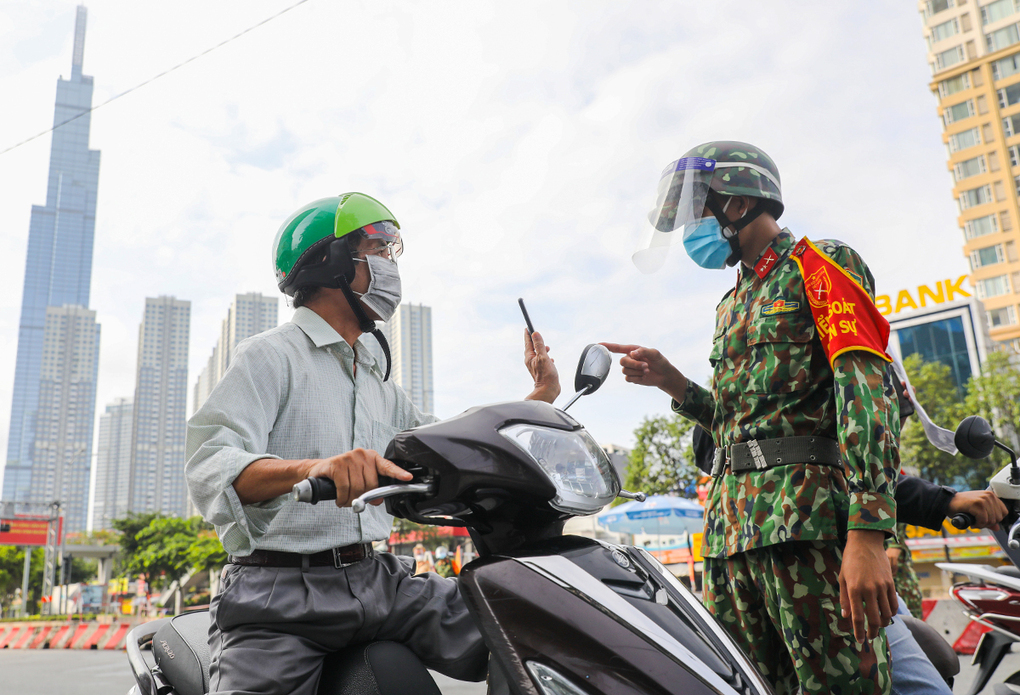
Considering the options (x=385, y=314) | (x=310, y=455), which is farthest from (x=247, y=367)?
(x=385, y=314)

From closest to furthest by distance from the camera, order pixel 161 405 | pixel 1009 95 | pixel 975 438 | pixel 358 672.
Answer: pixel 358 672, pixel 975 438, pixel 1009 95, pixel 161 405

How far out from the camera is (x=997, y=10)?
49219 millimetres

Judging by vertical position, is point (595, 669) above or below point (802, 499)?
below

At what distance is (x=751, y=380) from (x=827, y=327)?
0.26 metres

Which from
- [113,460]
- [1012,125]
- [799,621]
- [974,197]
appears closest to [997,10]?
[1012,125]

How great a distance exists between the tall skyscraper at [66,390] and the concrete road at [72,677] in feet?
381

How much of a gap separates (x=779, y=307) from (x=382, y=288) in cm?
106

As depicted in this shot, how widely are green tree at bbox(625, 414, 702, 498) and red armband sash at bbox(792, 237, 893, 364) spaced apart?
22707 millimetres

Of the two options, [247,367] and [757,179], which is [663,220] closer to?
[757,179]

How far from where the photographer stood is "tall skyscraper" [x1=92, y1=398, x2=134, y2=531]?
345 feet

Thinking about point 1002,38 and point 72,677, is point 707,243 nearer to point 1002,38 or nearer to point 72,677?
point 72,677

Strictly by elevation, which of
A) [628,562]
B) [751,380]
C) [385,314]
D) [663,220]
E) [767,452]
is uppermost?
[663,220]

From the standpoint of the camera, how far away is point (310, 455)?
5.59ft

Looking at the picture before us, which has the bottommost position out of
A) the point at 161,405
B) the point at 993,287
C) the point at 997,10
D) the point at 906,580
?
the point at 906,580
